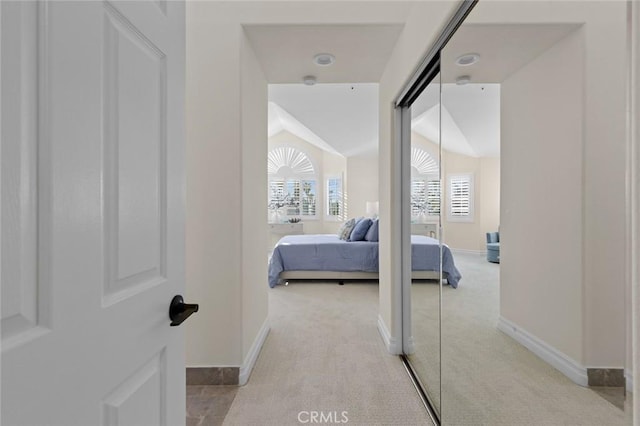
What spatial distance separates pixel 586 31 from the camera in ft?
2.21

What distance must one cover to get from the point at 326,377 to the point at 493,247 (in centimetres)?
149

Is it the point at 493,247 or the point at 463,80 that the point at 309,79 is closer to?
the point at 463,80

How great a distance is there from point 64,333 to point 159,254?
0.31m

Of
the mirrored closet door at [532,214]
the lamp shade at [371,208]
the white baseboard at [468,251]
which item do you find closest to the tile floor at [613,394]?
the mirrored closet door at [532,214]

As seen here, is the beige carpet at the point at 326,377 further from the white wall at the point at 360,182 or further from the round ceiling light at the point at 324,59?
the white wall at the point at 360,182

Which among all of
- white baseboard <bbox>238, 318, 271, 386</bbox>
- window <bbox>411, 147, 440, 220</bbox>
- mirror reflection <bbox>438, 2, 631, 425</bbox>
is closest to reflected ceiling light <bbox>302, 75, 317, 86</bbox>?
window <bbox>411, 147, 440, 220</bbox>

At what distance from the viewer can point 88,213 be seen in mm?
557

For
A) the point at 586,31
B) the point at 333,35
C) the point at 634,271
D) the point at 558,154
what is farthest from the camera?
the point at 333,35

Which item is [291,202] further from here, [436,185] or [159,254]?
[159,254]

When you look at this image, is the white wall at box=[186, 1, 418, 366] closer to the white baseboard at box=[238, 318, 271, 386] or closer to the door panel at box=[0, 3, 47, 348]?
the white baseboard at box=[238, 318, 271, 386]

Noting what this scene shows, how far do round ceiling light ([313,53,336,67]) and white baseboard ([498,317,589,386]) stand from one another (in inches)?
88.8

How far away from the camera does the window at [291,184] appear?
26.7 ft

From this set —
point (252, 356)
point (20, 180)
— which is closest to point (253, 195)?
point (252, 356)

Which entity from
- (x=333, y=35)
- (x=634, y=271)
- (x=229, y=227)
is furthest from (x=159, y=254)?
(x=333, y=35)
